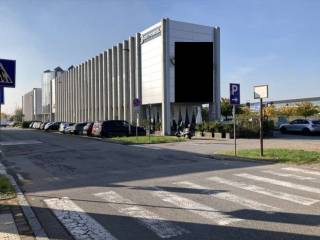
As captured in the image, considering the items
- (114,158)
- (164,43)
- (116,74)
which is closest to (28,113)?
(116,74)

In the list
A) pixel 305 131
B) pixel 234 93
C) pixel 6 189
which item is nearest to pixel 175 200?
pixel 6 189

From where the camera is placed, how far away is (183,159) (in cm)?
1817

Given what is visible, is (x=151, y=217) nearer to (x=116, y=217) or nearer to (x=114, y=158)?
(x=116, y=217)

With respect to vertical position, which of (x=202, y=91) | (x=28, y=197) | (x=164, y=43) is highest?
(x=164, y=43)

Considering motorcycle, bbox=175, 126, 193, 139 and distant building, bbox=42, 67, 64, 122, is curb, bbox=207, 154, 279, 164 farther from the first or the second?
distant building, bbox=42, 67, 64, 122

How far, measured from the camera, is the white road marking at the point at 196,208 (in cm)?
767

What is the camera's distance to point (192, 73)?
145 ft

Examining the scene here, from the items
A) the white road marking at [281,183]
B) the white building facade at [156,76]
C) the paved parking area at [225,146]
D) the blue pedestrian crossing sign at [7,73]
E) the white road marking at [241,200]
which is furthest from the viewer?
the white building facade at [156,76]

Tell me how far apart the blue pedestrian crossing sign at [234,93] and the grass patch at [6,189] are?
10018 millimetres

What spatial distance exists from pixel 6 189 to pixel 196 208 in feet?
16.0

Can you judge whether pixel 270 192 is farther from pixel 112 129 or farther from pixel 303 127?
pixel 303 127

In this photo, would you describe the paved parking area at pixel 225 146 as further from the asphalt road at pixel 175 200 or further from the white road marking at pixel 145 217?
the white road marking at pixel 145 217

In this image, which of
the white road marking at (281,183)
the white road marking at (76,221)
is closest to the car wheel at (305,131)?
the white road marking at (281,183)

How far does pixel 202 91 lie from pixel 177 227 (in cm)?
3800
